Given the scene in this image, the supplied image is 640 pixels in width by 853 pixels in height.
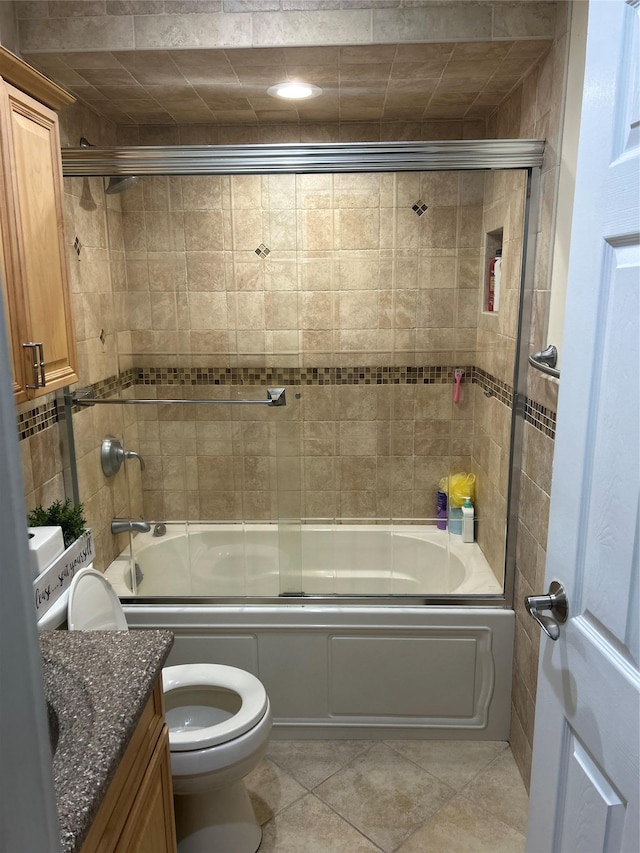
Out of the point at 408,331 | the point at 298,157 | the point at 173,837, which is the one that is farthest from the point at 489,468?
the point at 173,837

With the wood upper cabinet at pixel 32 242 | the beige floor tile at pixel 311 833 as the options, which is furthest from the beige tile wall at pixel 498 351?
the wood upper cabinet at pixel 32 242

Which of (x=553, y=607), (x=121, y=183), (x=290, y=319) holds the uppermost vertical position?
(x=121, y=183)

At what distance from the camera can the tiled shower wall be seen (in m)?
2.41

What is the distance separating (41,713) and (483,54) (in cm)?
229

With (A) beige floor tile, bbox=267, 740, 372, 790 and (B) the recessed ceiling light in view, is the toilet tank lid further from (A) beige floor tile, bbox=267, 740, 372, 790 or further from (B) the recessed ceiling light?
(B) the recessed ceiling light

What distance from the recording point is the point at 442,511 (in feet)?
8.81

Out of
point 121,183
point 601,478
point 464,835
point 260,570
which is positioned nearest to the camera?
point 601,478

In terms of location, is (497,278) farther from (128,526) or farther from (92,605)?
(92,605)

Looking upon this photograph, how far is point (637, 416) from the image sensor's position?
86cm

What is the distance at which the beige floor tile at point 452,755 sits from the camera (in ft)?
7.30

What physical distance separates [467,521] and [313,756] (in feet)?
3.60

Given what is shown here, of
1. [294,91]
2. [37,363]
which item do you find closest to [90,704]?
[37,363]

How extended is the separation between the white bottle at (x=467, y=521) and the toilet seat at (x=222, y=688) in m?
1.08

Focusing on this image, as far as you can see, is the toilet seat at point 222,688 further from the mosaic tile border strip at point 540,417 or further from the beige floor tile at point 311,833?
the mosaic tile border strip at point 540,417
